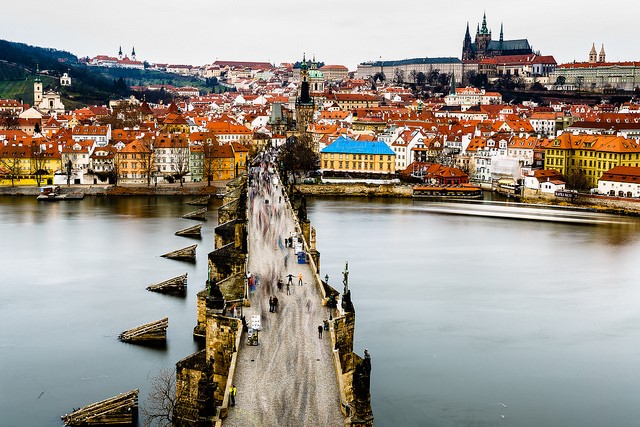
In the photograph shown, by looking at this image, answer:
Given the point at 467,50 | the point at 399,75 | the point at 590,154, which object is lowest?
the point at 590,154

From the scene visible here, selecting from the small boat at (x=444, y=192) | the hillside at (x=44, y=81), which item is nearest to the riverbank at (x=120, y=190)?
the small boat at (x=444, y=192)

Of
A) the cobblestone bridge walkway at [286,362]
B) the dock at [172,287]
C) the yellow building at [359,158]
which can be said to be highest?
the yellow building at [359,158]

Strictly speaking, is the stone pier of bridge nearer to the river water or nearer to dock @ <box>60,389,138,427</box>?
dock @ <box>60,389,138,427</box>

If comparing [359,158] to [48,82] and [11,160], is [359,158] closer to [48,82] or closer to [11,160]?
[11,160]

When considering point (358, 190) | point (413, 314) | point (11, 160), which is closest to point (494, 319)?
point (413, 314)

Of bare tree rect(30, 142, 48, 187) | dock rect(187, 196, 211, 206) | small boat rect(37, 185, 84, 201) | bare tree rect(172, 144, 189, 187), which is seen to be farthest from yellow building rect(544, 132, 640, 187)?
bare tree rect(30, 142, 48, 187)

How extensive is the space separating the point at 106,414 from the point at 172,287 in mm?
6451

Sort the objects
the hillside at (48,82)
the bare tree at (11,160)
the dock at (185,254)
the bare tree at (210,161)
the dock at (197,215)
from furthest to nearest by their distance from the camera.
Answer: the hillside at (48,82)
the bare tree at (210,161)
the bare tree at (11,160)
the dock at (197,215)
the dock at (185,254)

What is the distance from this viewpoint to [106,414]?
9500 mm

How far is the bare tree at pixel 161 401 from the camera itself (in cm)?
884

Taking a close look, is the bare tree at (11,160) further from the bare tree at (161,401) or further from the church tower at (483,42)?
the church tower at (483,42)

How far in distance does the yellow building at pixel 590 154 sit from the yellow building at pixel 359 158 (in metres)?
7.18

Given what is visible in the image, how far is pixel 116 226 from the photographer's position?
2392 cm

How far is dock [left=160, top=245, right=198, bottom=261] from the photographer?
19.1 metres
